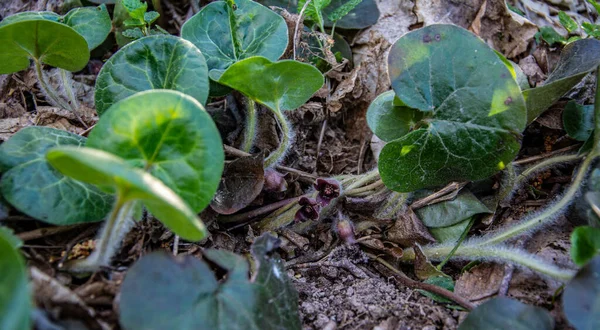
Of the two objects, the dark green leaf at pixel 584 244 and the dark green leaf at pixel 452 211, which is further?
the dark green leaf at pixel 452 211

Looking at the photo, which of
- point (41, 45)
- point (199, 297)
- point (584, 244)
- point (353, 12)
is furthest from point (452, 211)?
point (41, 45)

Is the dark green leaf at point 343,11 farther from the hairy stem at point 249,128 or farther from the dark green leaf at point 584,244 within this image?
the dark green leaf at point 584,244

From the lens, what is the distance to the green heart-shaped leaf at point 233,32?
1656 millimetres

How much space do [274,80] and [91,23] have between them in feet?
2.86

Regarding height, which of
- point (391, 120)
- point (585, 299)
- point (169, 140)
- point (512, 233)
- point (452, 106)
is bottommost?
point (512, 233)

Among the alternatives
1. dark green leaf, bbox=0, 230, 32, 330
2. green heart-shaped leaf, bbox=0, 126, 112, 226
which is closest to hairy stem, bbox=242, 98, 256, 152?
green heart-shaped leaf, bbox=0, 126, 112, 226

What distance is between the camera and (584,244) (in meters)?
1.18

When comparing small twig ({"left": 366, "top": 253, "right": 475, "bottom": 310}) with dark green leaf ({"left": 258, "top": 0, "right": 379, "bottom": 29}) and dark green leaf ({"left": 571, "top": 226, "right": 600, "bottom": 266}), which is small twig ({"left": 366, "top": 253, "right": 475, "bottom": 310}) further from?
dark green leaf ({"left": 258, "top": 0, "right": 379, "bottom": 29})

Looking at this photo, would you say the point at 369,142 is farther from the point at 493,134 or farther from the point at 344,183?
the point at 493,134

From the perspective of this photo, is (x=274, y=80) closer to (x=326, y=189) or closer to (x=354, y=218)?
(x=326, y=189)

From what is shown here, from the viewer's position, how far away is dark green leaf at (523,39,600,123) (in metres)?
1.42

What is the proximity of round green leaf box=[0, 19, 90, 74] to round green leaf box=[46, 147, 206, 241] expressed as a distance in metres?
0.65

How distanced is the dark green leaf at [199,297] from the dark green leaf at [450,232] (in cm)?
69

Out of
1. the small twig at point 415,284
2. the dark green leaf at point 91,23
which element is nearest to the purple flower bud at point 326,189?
the small twig at point 415,284
